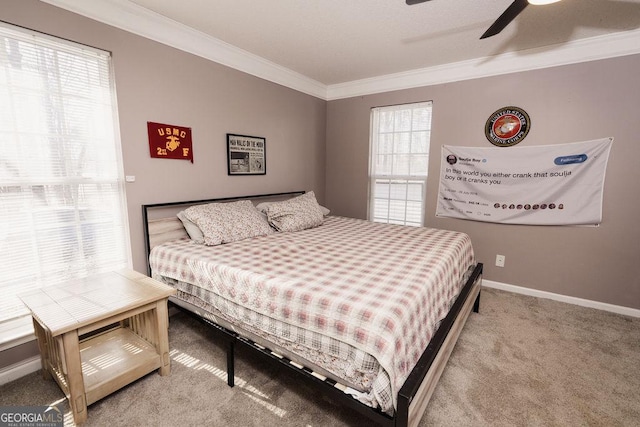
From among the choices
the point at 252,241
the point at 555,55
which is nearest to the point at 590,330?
the point at 555,55

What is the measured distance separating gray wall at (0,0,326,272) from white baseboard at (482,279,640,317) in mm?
2806

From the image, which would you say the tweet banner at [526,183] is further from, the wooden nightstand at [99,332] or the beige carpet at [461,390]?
the wooden nightstand at [99,332]

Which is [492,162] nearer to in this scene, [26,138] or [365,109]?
[365,109]

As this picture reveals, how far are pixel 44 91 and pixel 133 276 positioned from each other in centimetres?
132

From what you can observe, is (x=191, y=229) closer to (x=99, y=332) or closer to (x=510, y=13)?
(x=99, y=332)

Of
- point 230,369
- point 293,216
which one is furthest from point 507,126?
point 230,369

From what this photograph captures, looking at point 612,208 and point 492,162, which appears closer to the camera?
point 612,208

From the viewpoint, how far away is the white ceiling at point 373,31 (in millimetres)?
2137

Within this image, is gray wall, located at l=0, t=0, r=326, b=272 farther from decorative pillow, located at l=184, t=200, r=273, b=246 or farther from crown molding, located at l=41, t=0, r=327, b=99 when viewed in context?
decorative pillow, located at l=184, t=200, r=273, b=246

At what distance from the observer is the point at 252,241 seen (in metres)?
2.48

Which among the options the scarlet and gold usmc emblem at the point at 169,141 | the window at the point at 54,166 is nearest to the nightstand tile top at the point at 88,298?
the window at the point at 54,166

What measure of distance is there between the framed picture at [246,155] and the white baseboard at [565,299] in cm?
298

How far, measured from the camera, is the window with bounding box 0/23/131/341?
178 cm

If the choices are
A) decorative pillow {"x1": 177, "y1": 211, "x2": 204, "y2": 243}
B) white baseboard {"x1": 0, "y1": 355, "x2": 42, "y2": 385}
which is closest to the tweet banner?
decorative pillow {"x1": 177, "y1": 211, "x2": 204, "y2": 243}
